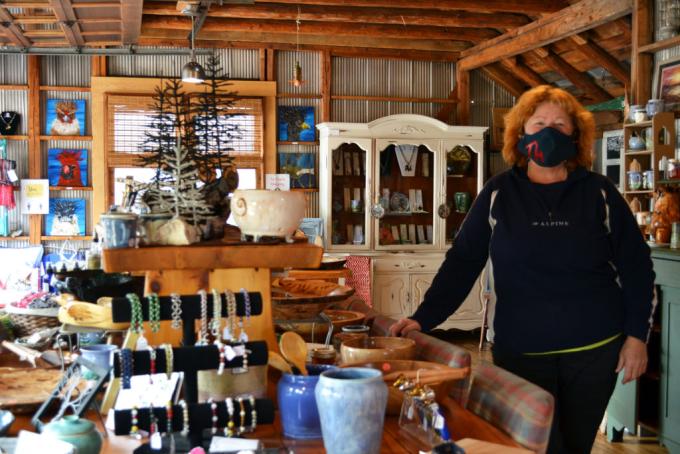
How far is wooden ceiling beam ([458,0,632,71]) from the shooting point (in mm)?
5465

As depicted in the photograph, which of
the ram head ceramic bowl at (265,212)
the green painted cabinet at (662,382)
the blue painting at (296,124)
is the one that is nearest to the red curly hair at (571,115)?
the ram head ceramic bowl at (265,212)

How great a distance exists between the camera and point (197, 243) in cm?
162

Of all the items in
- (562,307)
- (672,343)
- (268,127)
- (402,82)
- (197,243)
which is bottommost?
(672,343)

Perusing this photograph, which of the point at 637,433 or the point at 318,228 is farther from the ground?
the point at 318,228

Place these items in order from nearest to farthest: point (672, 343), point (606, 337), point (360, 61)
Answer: point (606, 337) → point (672, 343) → point (360, 61)

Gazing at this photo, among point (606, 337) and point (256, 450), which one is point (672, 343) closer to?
point (606, 337)

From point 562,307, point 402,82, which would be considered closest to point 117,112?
point 402,82

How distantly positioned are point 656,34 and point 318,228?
11.7 feet

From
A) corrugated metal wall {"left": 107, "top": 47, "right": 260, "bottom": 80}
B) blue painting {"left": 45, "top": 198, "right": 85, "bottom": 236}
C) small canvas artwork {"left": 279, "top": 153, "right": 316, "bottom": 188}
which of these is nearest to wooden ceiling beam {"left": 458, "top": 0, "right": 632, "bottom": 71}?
small canvas artwork {"left": 279, "top": 153, "right": 316, "bottom": 188}

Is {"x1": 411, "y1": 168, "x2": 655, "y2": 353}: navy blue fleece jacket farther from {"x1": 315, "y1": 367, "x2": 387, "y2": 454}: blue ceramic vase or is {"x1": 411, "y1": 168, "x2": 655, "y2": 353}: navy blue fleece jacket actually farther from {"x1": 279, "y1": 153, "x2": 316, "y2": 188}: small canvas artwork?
{"x1": 279, "y1": 153, "x2": 316, "y2": 188}: small canvas artwork

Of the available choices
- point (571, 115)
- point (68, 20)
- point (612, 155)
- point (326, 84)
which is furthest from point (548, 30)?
point (571, 115)

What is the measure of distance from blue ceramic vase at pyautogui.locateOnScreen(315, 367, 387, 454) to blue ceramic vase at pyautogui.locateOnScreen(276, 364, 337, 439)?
0.18m

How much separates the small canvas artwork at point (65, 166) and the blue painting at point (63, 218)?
0.61ft

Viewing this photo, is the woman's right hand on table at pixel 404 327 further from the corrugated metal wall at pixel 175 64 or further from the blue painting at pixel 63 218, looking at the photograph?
the blue painting at pixel 63 218
